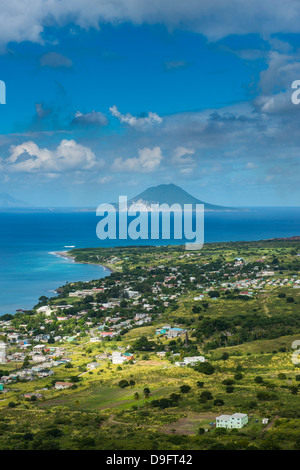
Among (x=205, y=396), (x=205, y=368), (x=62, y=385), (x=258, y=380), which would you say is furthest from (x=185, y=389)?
(x=62, y=385)

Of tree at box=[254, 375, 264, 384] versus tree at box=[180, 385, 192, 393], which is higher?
tree at box=[254, 375, 264, 384]

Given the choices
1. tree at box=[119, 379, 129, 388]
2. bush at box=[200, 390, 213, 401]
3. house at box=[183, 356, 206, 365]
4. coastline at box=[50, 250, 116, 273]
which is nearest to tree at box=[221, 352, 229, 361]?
house at box=[183, 356, 206, 365]

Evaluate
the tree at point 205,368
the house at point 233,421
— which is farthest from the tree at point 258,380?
the house at point 233,421

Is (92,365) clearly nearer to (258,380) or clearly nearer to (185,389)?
(185,389)

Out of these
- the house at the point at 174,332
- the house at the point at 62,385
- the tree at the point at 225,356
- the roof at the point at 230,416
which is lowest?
the house at the point at 62,385

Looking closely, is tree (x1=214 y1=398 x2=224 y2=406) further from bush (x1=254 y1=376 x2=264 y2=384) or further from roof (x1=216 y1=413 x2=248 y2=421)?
bush (x1=254 y1=376 x2=264 y2=384)

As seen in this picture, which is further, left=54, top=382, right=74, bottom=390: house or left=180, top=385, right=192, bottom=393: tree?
left=54, top=382, right=74, bottom=390: house

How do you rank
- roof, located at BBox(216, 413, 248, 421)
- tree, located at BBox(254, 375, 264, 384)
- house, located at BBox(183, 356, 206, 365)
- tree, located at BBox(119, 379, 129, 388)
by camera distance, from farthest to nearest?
house, located at BBox(183, 356, 206, 365), tree, located at BBox(119, 379, 129, 388), tree, located at BBox(254, 375, 264, 384), roof, located at BBox(216, 413, 248, 421)

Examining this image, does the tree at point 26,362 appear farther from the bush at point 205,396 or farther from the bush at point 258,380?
the bush at point 258,380

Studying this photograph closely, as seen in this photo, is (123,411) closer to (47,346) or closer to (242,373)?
(242,373)

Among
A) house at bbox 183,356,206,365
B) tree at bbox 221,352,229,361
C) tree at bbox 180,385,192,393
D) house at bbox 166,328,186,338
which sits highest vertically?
house at bbox 166,328,186,338
